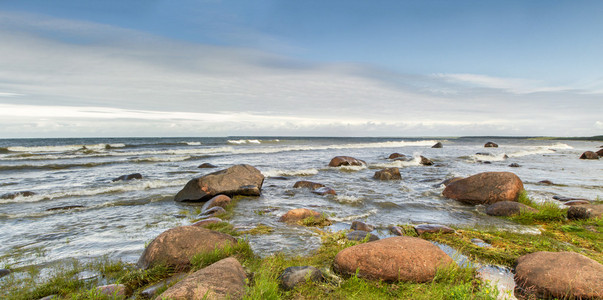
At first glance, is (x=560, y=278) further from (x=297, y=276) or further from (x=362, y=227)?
(x=362, y=227)

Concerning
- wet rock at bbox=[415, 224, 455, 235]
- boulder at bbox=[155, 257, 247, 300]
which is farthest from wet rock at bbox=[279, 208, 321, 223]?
boulder at bbox=[155, 257, 247, 300]

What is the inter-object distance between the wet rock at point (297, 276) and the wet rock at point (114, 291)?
7.11ft

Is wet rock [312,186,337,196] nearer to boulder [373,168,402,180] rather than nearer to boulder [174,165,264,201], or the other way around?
boulder [174,165,264,201]

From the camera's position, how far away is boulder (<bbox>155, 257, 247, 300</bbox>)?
3531 millimetres

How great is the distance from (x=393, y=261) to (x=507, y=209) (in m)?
6.18

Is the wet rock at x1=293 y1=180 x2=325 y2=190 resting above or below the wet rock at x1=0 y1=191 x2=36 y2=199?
above

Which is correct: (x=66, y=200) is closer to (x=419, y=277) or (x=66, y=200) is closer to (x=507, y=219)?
(x=419, y=277)

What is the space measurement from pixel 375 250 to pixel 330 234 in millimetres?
2202

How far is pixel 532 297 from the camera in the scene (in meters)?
4.00

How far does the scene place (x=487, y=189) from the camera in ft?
33.6

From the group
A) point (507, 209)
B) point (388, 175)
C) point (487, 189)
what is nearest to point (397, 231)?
point (507, 209)

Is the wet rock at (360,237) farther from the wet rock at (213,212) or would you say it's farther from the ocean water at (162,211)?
the wet rock at (213,212)

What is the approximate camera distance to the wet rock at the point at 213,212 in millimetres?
9062

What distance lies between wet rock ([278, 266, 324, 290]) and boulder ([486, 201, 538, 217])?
6938 mm
